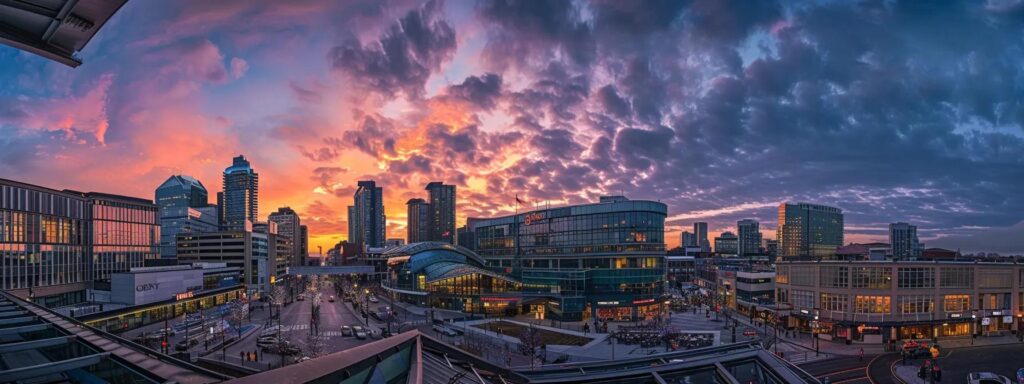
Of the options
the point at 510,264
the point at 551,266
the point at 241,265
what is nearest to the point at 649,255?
the point at 551,266

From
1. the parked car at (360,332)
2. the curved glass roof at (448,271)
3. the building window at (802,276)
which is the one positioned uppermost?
the building window at (802,276)

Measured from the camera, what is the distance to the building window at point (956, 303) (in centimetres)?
6172

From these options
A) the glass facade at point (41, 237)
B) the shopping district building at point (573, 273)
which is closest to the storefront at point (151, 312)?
the glass facade at point (41, 237)

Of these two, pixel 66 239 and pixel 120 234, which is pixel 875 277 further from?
pixel 120 234

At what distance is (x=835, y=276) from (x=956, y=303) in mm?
15468

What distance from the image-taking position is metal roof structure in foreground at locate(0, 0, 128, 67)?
7.95 meters

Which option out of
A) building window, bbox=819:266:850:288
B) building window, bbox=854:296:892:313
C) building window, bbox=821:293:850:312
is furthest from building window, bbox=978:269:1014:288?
building window, bbox=821:293:850:312

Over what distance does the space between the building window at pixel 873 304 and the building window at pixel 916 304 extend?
180 cm

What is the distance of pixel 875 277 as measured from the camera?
5997 centimetres

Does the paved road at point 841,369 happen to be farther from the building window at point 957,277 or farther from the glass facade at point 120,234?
the glass facade at point 120,234

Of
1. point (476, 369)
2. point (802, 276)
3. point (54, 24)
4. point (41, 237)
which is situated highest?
point (54, 24)

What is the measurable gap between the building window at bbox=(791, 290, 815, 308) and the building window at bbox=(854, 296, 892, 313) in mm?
5528

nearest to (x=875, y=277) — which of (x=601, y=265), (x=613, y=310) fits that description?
(x=613, y=310)

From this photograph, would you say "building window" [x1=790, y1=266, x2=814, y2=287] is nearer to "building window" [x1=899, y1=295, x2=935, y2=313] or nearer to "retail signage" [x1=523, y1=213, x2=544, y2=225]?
"building window" [x1=899, y1=295, x2=935, y2=313]
